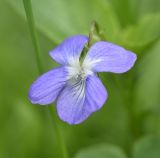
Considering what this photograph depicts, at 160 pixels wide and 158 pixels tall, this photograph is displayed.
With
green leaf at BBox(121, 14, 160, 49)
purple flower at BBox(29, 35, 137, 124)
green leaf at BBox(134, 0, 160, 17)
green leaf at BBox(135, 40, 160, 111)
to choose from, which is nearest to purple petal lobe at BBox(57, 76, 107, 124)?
purple flower at BBox(29, 35, 137, 124)

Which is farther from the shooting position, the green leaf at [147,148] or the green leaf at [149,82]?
the green leaf at [149,82]

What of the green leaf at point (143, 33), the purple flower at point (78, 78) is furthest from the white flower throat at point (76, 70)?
the green leaf at point (143, 33)

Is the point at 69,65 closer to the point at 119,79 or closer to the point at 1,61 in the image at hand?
the point at 119,79

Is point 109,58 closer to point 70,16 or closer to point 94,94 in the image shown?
point 94,94

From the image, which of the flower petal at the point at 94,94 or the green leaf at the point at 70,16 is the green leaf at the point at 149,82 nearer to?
the green leaf at the point at 70,16

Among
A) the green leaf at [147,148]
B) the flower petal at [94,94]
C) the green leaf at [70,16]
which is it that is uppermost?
the green leaf at [70,16]

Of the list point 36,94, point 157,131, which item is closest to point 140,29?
point 157,131
